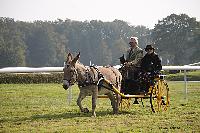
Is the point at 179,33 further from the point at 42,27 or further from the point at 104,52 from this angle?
the point at 42,27

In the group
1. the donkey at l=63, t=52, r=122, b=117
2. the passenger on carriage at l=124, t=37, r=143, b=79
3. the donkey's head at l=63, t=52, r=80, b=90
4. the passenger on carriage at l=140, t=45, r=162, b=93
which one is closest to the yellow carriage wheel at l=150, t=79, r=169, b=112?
the passenger on carriage at l=140, t=45, r=162, b=93

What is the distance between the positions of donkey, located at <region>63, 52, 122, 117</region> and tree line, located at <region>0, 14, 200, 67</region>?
2304 inches

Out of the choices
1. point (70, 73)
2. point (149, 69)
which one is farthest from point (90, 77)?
point (149, 69)

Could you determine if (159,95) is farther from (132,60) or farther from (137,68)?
(132,60)

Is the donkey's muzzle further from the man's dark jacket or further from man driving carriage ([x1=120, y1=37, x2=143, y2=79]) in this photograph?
the man's dark jacket

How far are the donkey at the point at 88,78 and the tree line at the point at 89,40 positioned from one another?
58525 mm

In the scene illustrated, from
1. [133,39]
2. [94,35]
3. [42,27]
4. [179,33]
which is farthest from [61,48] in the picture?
[133,39]

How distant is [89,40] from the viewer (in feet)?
360

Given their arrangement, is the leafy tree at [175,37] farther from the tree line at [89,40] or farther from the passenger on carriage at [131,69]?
the passenger on carriage at [131,69]

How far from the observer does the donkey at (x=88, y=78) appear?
1050 cm

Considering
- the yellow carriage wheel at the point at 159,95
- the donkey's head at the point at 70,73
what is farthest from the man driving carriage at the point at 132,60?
the donkey's head at the point at 70,73

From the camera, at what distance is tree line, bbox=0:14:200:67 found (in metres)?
77.9

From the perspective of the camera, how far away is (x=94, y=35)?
114 meters

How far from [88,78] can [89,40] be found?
99203 millimetres
